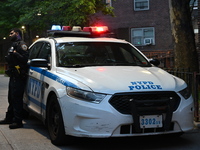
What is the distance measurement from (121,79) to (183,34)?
6.29 m

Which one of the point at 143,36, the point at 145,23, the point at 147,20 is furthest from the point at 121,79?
the point at 147,20

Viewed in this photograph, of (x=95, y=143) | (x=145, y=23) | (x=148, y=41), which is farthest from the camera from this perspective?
(x=145, y=23)

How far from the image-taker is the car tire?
6.09 meters

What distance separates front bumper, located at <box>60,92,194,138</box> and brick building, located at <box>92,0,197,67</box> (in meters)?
27.9

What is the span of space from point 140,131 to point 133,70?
115 cm

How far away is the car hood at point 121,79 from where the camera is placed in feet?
19.1

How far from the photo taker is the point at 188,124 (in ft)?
20.2

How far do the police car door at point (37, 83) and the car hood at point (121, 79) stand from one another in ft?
2.00

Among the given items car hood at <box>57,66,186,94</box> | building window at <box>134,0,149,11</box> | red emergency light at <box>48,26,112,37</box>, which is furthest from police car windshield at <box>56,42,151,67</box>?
building window at <box>134,0,149,11</box>

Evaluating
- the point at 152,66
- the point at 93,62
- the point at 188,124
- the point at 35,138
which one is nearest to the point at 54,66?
the point at 93,62

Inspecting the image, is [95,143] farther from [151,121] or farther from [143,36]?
[143,36]

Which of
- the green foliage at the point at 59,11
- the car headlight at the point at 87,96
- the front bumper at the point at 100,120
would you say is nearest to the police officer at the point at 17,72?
the front bumper at the point at 100,120

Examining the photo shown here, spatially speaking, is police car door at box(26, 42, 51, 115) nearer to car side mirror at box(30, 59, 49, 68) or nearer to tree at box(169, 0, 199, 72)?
car side mirror at box(30, 59, 49, 68)

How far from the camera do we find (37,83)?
734 centimetres
